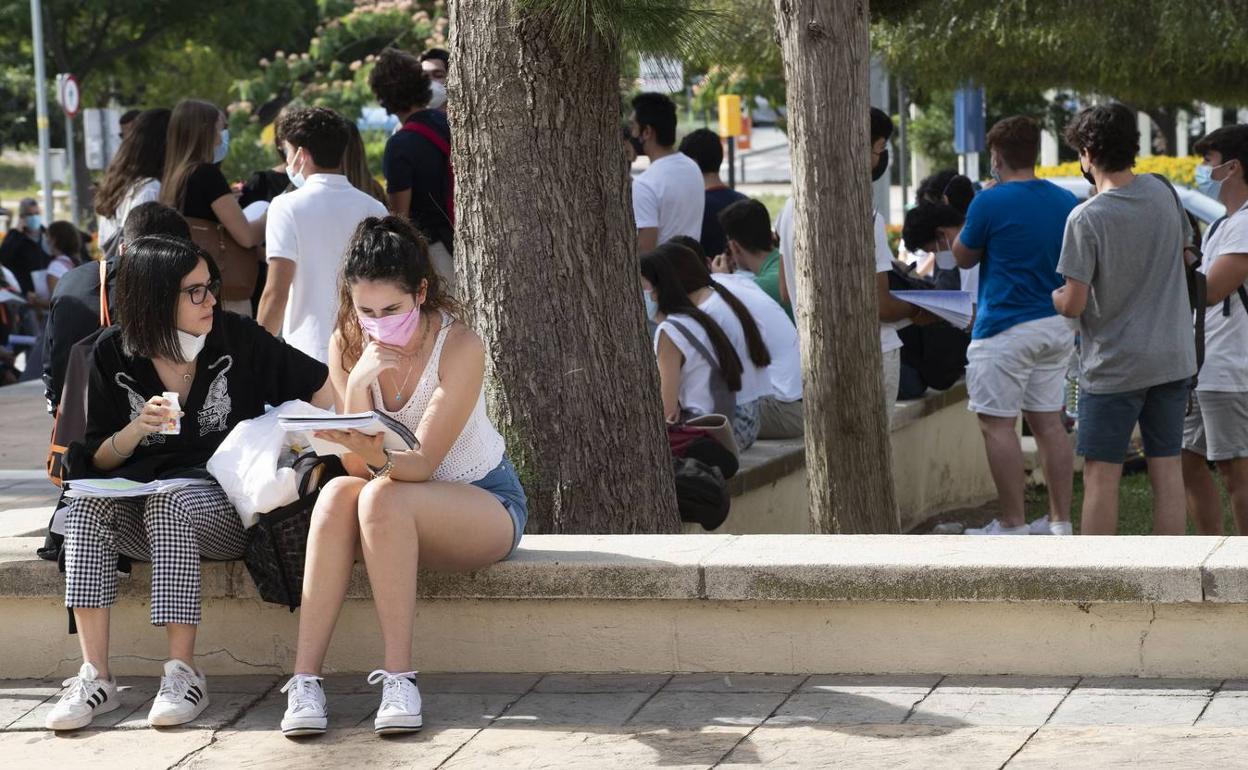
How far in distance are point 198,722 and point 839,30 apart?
9.38 ft

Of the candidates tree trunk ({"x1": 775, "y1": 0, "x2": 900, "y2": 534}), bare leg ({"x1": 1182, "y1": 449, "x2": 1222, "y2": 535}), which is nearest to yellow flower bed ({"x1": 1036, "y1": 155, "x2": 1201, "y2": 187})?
bare leg ({"x1": 1182, "y1": 449, "x2": 1222, "y2": 535})

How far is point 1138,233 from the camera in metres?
5.85

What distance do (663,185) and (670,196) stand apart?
0.20 feet

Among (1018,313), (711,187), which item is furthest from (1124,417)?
(711,187)

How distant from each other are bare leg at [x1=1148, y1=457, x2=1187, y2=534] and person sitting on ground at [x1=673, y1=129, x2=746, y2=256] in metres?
3.11

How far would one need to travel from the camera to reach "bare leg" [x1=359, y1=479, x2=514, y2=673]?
4520 millimetres

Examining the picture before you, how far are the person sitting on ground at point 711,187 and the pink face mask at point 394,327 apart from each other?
4.20 meters

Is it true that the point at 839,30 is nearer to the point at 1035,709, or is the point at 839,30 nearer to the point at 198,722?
the point at 1035,709

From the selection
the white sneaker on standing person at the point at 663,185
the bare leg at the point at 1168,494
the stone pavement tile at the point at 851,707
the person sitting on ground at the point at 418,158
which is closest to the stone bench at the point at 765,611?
the stone pavement tile at the point at 851,707

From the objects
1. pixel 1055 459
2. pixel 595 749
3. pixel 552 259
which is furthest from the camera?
pixel 1055 459

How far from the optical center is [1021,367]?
23.3 feet

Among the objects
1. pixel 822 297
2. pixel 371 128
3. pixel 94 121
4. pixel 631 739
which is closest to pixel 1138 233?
pixel 822 297

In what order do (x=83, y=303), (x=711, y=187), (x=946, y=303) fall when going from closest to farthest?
(x=83, y=303) → (x=946, y=303) → (x=711, y=187)

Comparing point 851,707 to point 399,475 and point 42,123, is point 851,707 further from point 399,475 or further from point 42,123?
point 42,123
